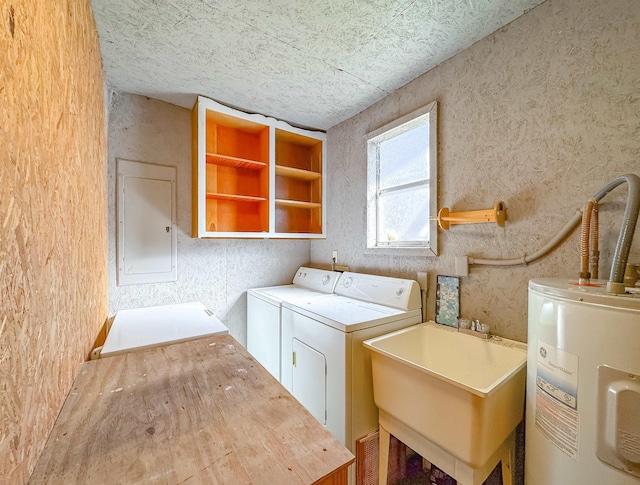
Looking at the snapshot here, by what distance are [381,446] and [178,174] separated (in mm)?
2427

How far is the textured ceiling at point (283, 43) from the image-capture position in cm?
133

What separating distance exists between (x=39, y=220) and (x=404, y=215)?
198 cm

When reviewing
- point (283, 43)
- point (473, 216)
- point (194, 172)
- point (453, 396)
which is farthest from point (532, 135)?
point (194, 172)

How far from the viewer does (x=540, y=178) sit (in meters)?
1.33

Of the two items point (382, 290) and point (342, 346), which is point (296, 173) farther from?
point (342, 346)

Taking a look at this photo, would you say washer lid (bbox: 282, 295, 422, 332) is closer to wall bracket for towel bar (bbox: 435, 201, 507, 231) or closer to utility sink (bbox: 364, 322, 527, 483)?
utility sink (bbox: 364, 322, 527, 483)

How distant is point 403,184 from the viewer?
2.07m

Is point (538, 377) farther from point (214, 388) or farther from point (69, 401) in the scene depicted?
point (69, 401)

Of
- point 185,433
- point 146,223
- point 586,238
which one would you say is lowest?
point 185,433

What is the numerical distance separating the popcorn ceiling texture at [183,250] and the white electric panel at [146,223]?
1.8 inches

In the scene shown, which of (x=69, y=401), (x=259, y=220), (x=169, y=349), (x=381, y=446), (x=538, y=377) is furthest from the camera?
(x=259, y=220)

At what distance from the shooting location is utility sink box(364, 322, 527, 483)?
1.06 metres

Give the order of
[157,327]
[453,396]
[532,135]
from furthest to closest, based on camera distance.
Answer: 1. [157,327]
2. [532,135]
3. [453,396]

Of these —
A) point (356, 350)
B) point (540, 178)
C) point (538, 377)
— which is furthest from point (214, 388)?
point (540, 178)
